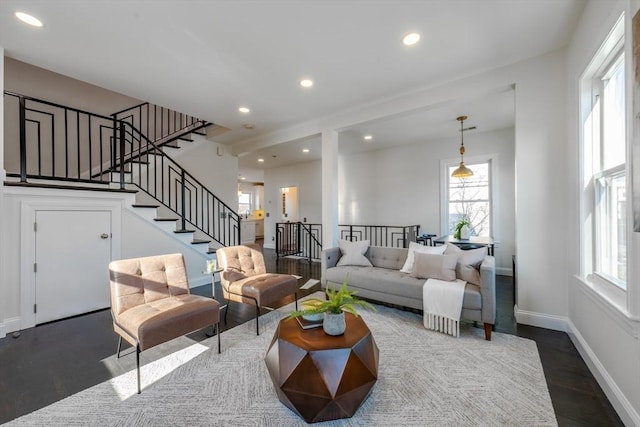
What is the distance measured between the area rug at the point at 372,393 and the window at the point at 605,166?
96 cm

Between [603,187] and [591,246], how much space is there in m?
0.53

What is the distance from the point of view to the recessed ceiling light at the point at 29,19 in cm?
224

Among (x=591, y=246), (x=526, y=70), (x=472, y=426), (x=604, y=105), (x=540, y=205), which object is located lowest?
(x=472, y=426)

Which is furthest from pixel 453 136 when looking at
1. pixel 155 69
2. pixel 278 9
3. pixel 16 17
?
pixel 16 17

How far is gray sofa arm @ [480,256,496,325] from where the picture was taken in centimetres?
258

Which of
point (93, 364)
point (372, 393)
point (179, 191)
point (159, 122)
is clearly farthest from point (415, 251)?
point (159, 122)

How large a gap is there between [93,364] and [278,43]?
330 centimetres

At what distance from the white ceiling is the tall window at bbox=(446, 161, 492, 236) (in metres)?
1.97

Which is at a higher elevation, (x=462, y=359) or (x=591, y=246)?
(x=591, y=246)

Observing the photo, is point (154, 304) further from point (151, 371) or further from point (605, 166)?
point (605, 166)

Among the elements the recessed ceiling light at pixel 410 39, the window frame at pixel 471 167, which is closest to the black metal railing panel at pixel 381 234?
the window frame at pixel 471 167

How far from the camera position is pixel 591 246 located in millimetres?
2391

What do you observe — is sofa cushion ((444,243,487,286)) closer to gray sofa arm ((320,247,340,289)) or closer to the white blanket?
the white blanket

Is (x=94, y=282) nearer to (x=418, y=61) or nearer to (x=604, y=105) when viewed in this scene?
(x=418, y=61)
